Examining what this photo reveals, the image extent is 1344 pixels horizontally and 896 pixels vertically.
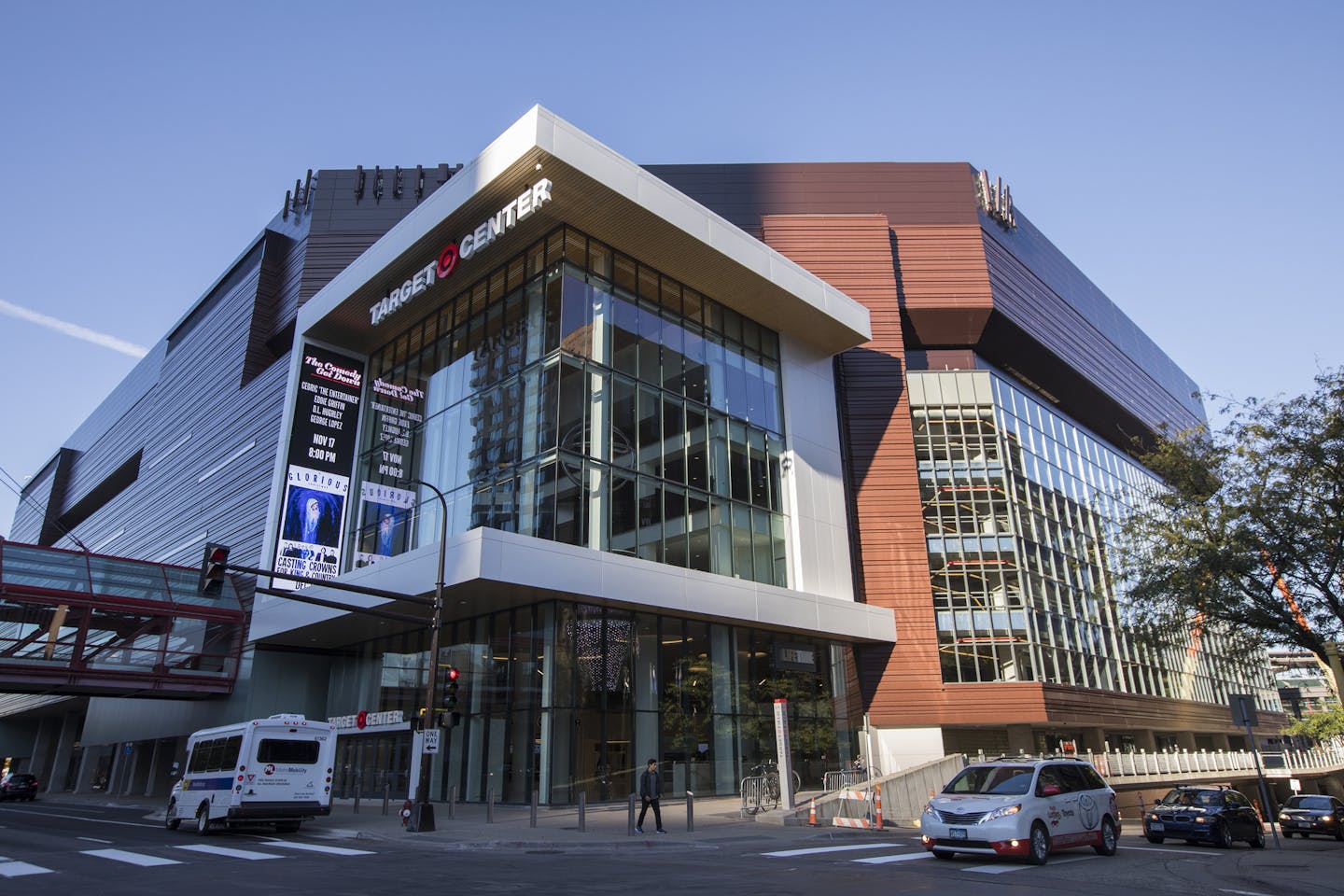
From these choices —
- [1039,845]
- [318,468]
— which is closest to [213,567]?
[1039,845]

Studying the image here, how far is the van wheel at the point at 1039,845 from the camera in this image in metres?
14.3

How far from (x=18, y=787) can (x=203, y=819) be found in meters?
34.3

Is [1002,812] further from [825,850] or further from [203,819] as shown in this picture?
[203,819]

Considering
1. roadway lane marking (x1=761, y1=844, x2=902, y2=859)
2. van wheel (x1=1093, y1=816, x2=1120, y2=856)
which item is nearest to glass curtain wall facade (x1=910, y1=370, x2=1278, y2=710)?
roadway lane marking (x1=761, y1=844, x2=902, y2=859)

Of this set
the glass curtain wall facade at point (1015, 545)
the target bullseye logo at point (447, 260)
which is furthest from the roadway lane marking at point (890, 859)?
the glass curtain wall facade at point (1015, 545)

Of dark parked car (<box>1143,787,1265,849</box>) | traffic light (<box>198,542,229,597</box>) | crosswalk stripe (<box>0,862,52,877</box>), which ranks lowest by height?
dark parked car (<box>1143,787,1265,849</box>)

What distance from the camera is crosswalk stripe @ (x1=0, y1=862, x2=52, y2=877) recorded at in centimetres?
1285

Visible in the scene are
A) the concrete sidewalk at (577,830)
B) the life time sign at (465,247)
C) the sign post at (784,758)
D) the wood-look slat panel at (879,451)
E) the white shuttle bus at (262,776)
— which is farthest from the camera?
the wood-look slat panel at (879,451)

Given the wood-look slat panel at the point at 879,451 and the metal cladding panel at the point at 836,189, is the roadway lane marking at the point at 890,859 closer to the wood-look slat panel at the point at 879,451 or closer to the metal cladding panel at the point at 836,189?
the wood-look slat panel at the point at 879,451

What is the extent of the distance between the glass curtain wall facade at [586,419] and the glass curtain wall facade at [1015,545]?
1108cm

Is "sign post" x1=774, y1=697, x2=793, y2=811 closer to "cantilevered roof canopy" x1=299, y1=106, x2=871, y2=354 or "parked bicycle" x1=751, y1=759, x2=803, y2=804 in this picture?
"parked bicycle" x1=751, y1=759, x2=803, y2=804

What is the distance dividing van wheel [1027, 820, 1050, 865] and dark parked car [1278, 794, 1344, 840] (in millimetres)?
24677

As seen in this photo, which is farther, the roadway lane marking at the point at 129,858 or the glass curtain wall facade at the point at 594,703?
the glass curtain wall facade at the point at 594,703

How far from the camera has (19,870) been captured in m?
13.4
